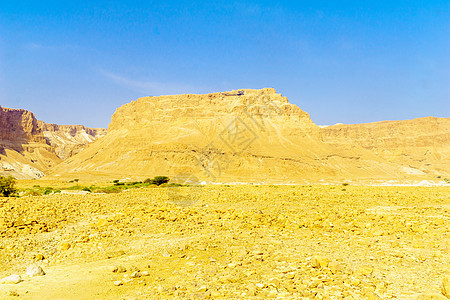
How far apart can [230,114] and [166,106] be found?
2825 centimetres

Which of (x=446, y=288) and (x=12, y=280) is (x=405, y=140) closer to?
(x=446, y=288)

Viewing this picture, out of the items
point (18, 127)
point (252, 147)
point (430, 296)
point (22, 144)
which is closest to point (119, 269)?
point (430, 296)

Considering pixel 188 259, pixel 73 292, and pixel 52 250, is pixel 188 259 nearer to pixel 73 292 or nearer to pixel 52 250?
pixel 73 292

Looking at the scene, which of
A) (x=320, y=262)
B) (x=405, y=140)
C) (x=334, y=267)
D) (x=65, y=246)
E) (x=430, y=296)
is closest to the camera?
(x=430, y=296)

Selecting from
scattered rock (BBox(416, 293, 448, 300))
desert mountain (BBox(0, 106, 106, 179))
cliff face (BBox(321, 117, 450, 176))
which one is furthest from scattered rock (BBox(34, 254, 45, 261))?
cliff face (BBox(321, 117, 450, 176))

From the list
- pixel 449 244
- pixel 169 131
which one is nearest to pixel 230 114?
pixel 169 131

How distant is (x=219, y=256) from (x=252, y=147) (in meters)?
97.9

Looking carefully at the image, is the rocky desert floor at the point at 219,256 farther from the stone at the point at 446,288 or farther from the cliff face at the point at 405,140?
the cliff face at the point at 405,140

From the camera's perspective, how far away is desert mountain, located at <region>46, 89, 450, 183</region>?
3688 inches

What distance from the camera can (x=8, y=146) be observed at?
421ft

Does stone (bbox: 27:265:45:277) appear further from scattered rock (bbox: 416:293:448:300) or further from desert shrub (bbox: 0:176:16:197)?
desert shrub (bbox: 0:176:16:197)

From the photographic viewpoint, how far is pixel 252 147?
105 m

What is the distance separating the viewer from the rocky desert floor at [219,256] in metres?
5.41

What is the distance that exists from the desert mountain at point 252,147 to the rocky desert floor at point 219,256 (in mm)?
60948
